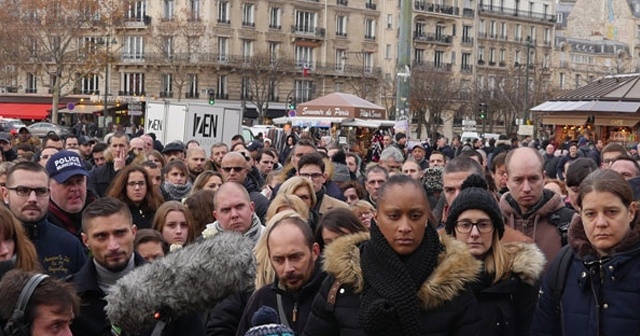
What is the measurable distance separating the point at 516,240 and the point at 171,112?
61.4ft

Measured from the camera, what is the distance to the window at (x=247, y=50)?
71938mm

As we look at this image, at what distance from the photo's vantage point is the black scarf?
466cm

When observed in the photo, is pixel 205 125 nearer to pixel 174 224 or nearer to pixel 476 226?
pixel 174 224

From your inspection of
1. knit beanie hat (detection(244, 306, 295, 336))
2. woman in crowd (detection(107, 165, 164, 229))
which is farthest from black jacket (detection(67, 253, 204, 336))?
woman in crowd (detection(107, 165, 164, 229))

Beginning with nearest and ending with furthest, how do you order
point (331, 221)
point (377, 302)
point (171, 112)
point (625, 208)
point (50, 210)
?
point (377, 302) → point (625, 208) → point (331, 221) → point (50, 210) → point (171, 112)

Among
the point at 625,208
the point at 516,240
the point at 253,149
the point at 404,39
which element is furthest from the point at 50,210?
the point at 404,39

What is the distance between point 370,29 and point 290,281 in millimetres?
76320

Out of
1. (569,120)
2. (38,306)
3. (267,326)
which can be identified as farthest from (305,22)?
(267,326)

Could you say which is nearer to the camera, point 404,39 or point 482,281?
point 482,281

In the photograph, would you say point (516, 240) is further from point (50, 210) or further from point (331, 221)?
point (50, 210)

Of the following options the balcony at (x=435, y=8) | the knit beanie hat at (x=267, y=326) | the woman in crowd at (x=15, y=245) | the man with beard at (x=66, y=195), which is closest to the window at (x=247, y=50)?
the balcony at (x=435, y=8)

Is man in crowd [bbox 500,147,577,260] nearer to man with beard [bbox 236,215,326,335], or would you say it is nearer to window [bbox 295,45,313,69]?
man with beard [bbox 236,215,326,335]

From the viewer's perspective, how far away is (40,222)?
6715 mm

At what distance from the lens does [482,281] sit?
5352mm
